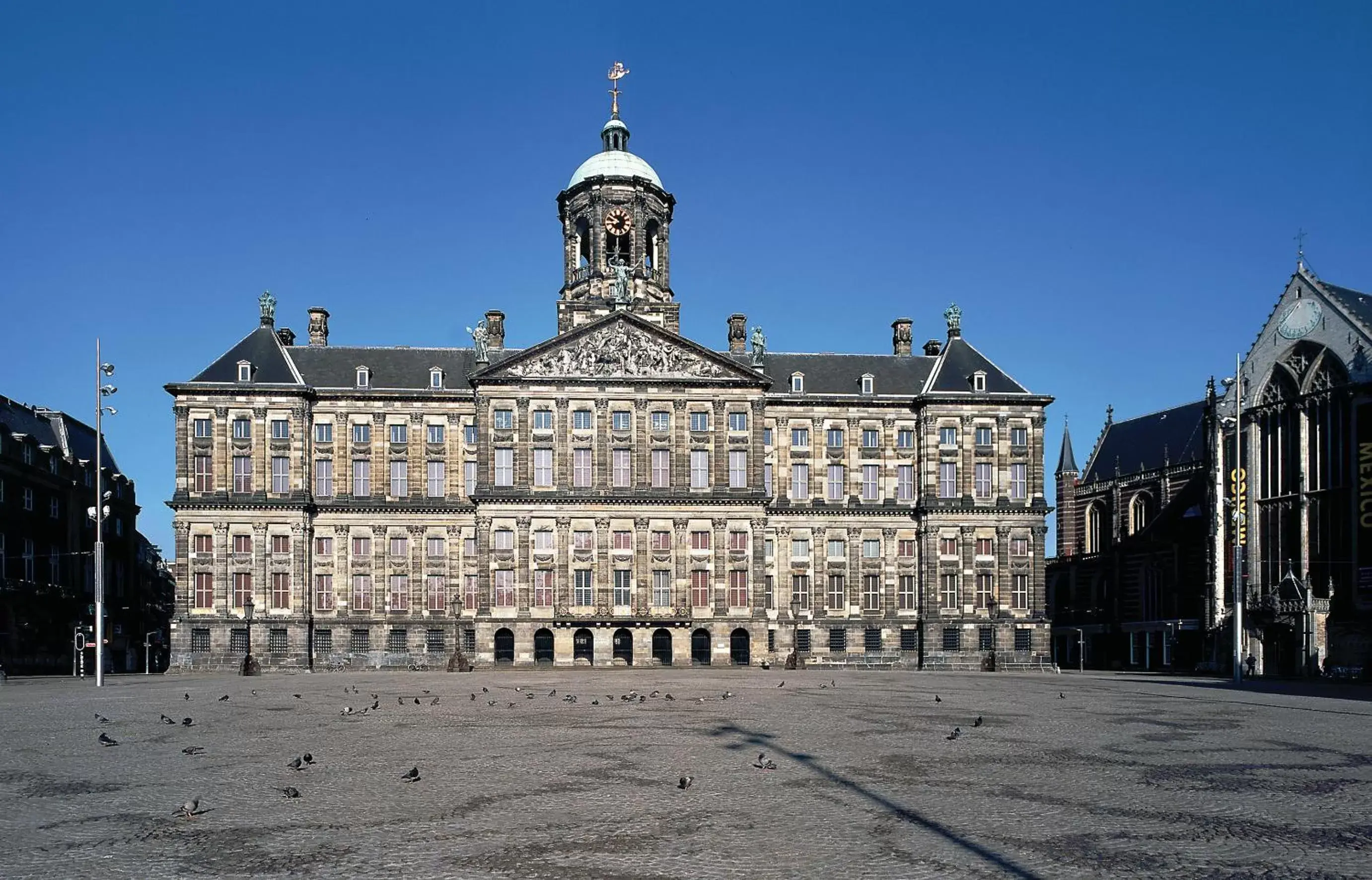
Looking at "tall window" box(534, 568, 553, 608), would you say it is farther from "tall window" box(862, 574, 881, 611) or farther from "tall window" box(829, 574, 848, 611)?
"tall window" box(862, 574, 881, 611)

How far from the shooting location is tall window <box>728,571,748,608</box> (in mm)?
76125

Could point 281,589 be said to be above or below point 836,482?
below

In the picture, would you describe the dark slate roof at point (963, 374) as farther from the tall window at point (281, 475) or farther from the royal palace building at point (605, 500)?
the tall window at point (281, 475)

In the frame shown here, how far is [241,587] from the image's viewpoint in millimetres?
76250

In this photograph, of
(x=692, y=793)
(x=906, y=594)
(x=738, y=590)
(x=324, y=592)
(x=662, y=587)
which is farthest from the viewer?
(x=906, y=594)

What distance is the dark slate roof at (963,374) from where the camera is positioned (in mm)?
80062

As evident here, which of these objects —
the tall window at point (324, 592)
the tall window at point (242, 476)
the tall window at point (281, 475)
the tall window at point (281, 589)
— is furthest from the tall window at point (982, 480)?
the tall window at point (242, 476)

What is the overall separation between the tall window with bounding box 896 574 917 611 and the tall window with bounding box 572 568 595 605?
63.0ft

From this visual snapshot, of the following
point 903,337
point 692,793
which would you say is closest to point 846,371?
point 903,337

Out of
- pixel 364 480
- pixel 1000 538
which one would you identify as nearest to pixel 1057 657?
pixel 1000 538

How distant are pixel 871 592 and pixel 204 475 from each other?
40.8 metres

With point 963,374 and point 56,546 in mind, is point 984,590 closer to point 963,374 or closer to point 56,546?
point 963,374

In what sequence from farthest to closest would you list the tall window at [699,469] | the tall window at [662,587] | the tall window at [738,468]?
the tall window at [738,468]
the tall window at [699,469]
the tall window at [662,587]

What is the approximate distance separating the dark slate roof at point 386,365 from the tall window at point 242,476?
6111mm
